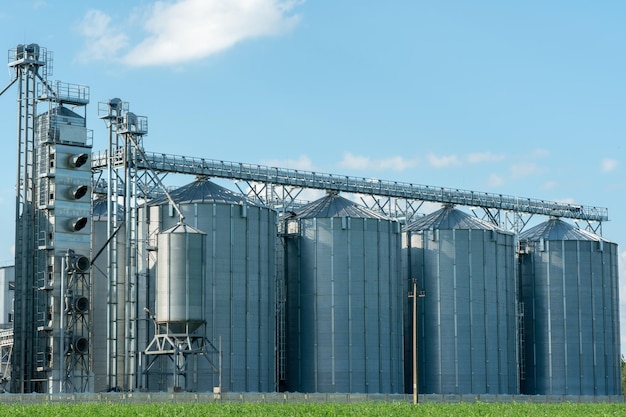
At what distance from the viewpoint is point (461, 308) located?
10856 cm

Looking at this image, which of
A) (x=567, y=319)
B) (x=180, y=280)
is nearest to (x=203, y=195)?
(x=180, y=280)

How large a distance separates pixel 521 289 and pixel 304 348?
100 feet

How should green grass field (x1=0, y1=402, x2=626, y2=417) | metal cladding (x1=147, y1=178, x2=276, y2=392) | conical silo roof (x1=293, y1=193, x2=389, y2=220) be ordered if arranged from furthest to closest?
conical silo roof (x1=293, y1=193, x2=389, y2=220) → metal cladding (x1=147, y1=178, x2=276, y2=392) → green grass field (x1=0, y1=402, x2=626, y2=417)

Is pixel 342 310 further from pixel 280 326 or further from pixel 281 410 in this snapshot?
pixel 281 410

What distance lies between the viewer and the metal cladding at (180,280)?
287ft

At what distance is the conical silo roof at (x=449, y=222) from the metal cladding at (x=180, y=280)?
29.9 meters

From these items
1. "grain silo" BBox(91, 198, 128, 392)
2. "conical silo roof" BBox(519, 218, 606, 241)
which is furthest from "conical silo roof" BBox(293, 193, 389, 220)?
"conical silo roof" BBox(519, 218, 606, 241)

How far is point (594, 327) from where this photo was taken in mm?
120000

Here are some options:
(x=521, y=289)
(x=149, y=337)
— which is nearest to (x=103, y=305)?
(x=149, y=337)

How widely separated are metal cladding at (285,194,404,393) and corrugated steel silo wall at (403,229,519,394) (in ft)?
17.7

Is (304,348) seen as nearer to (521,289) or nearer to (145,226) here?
(145,226)

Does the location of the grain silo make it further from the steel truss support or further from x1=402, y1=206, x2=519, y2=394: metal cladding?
x1=402, y1=206, x2=519, y2=394: metal cladding

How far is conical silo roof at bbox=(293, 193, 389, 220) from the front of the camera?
103 metres

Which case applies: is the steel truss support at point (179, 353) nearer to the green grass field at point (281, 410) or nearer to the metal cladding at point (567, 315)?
the green grass field at point (281, 410)
